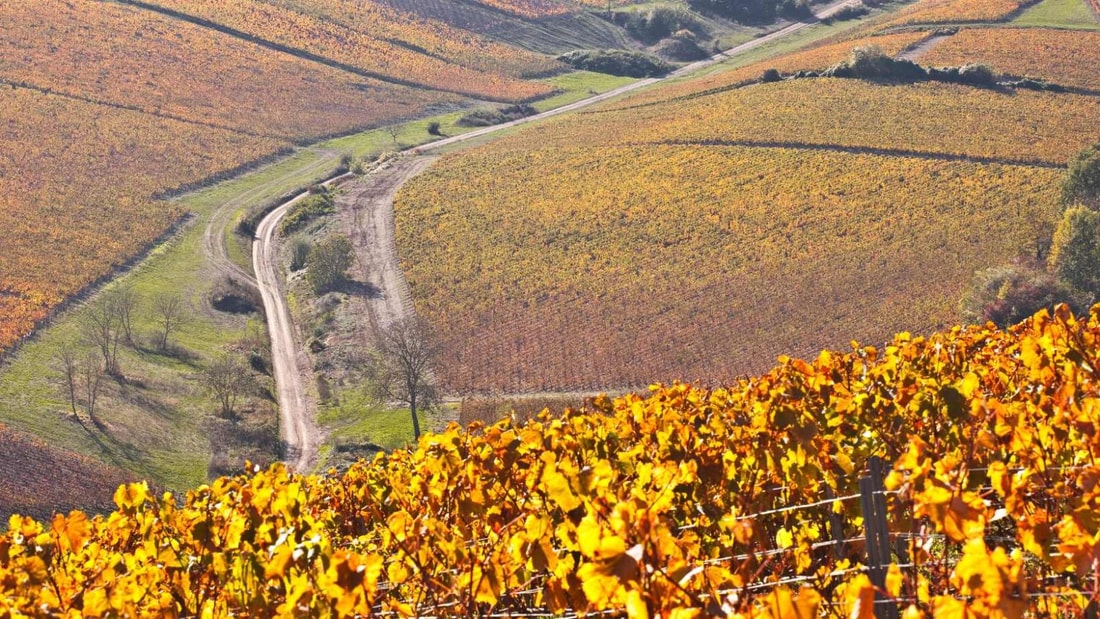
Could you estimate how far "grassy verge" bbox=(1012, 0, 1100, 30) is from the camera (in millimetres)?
96319

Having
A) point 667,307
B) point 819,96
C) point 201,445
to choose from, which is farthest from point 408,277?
point 819,96

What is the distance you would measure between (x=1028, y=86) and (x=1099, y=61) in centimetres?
1061

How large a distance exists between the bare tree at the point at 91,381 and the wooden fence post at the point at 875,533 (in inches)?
1350

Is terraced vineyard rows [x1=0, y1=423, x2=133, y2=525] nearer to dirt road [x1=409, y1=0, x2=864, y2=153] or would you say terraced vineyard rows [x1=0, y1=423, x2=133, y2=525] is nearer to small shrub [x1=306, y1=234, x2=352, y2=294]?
small shrub [x1=306, y1=234, x2=352, y2=294]

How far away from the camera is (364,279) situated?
2023 inches

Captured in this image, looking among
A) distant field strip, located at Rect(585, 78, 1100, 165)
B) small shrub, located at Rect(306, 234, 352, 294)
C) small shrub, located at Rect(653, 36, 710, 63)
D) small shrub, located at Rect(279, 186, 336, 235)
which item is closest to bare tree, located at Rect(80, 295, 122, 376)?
small shrub, located at Rect(306, 234, 352, 294)

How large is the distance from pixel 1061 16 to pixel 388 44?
6425cm

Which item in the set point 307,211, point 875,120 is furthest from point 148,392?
point 875,120

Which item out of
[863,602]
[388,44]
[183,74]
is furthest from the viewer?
[388,44]

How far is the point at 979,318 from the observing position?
36.6 meters

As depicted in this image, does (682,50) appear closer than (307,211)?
No

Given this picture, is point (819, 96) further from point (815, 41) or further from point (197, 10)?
point (197, 10)

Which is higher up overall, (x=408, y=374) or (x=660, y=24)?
(x=660, y=24)

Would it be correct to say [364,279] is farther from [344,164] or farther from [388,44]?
[388,44]
